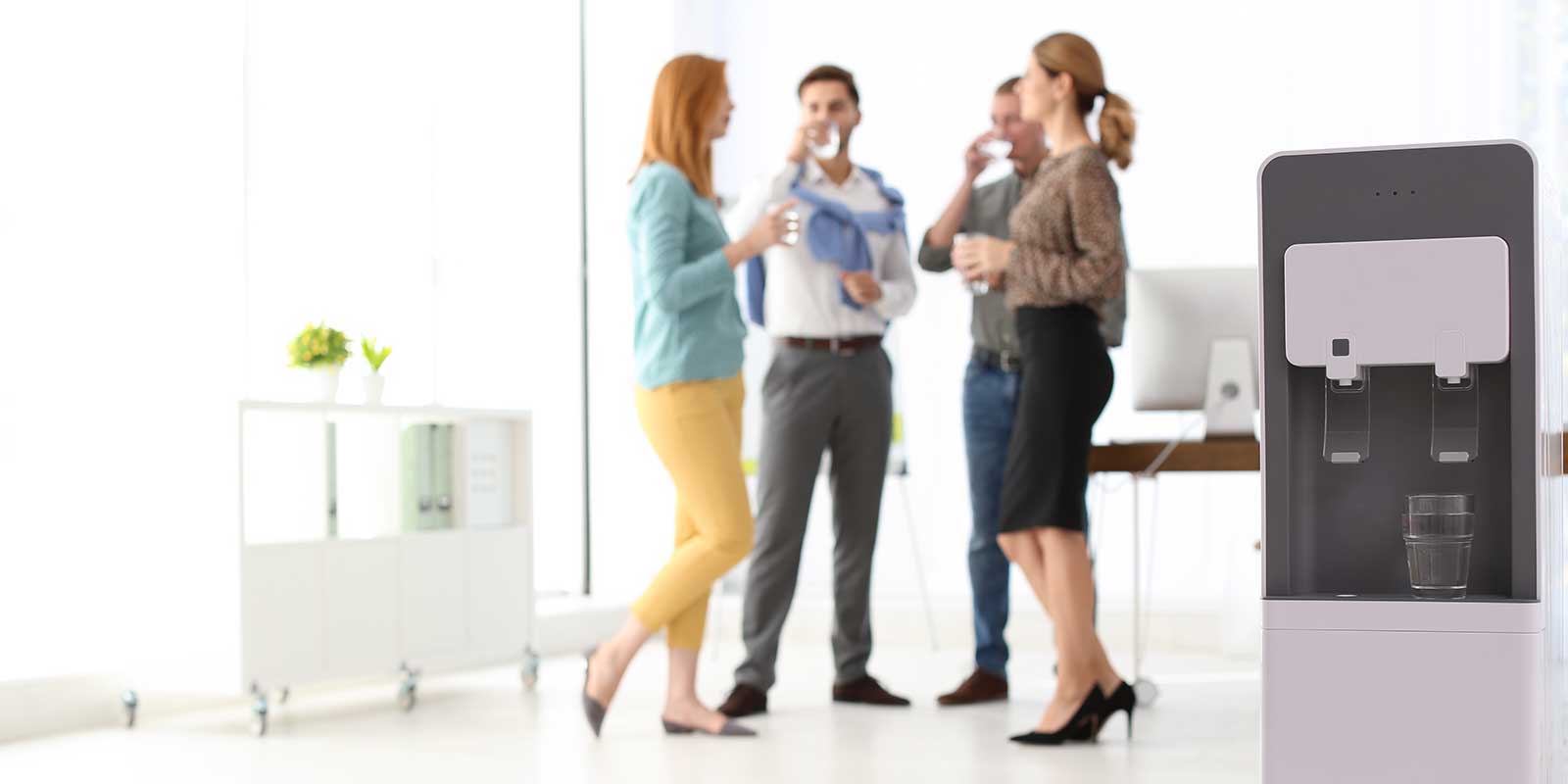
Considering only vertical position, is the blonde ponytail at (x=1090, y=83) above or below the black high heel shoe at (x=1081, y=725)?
above

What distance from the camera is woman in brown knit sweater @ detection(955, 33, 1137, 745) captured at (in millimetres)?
3400

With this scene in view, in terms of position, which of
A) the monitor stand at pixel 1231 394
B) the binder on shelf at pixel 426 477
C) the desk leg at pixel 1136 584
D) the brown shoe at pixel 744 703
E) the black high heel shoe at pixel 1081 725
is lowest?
the brown shoe at pixel 744 703

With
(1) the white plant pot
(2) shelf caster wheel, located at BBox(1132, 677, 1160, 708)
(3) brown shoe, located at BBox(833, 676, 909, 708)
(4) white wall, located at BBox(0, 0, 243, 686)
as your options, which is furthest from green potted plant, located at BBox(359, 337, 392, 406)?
(2) shelf caster wheel, located at BBox(1132, 677, 1160, 708)

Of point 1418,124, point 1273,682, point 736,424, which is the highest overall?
point 1418,124

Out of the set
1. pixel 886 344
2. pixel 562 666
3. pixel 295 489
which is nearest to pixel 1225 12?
pixel 886 344

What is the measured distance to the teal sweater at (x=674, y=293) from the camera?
358 centimetres

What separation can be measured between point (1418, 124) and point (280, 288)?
3848 millimetres

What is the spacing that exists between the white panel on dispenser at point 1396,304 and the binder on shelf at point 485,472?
3.13 metres

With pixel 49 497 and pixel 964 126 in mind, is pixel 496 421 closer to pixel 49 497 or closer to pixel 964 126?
pixel 49 497

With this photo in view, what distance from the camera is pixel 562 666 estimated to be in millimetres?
5262

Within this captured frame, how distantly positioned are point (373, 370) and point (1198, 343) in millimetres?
2181

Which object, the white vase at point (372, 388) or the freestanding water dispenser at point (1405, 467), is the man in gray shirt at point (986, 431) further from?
the freestanding water dispenser at point (1405, 467)

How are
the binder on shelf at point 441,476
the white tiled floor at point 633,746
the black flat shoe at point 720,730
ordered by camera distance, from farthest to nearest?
1. the binder on shelf at point 441,476
2. the black flat shoe at point 720,730
3. the white tiled floor at point 633,746

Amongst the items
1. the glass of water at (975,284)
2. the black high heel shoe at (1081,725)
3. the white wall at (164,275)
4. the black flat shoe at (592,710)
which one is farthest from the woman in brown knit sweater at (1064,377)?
the white wall at (164,275)
